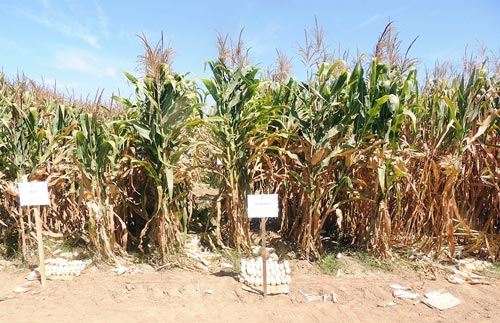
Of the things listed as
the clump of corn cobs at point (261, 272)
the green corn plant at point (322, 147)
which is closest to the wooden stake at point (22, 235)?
the clump of corn cobs at point (261, 272)

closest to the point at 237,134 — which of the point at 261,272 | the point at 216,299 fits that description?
the point at 261,272

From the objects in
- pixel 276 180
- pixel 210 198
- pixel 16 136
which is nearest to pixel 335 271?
pixel 276 180

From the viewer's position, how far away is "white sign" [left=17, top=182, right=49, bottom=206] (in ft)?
9.87

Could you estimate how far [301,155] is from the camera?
3611 mm

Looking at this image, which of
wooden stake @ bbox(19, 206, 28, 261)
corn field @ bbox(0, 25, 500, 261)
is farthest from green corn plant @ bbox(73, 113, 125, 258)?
wooden stake @ bbox(19, 206, 28, 261)

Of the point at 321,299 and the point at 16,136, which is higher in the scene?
the point at 16,136

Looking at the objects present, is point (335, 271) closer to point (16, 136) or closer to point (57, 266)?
point (57, 266)

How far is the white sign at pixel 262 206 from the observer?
9.07 feet

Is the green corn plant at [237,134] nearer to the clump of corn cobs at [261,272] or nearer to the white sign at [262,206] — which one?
the clump of corn cobs at [261,272]

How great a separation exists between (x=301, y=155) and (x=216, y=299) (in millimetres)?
1650

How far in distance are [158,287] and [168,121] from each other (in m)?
1.51

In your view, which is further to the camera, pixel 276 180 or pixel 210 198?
pixel 210 198

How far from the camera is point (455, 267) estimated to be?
344 cm

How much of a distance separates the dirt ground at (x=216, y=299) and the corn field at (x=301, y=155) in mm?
352
